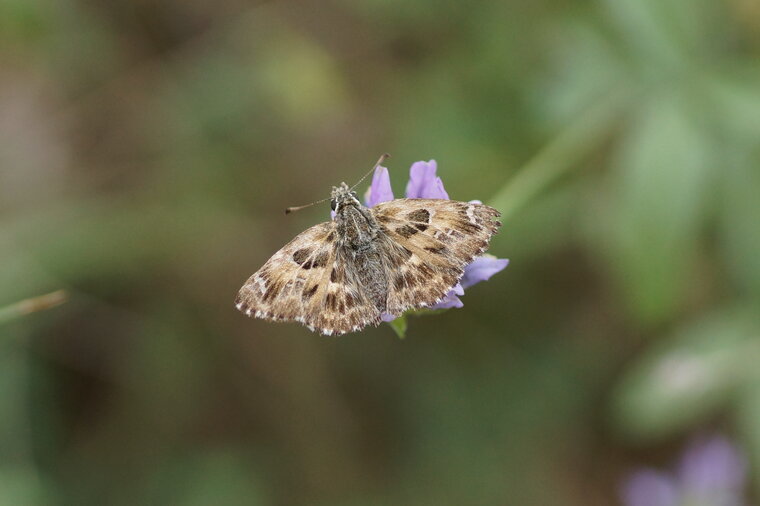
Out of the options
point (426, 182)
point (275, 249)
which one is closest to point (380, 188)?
point (426, 182)

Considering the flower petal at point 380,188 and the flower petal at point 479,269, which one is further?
the flower petal at point 380,188

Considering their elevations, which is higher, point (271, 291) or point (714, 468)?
point (271, 291)

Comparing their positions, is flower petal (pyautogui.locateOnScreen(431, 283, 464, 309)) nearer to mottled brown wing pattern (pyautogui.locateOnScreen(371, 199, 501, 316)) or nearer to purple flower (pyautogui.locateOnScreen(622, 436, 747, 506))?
mottled brown wing pattern (pyautogui.locateOnScreen(371, 199, 501, 316))

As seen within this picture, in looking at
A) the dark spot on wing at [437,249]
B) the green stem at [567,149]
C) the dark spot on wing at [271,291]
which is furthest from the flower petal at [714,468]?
the dark spot on wing at [271,291]

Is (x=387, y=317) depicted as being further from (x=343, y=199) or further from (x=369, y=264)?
(x=343, y=199)

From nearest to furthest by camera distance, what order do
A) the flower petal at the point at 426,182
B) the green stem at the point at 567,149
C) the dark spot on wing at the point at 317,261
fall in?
the dark spot on wing at the point at 317,261
the flower petal at the point at 426,182
the green stem at the point at 567,149

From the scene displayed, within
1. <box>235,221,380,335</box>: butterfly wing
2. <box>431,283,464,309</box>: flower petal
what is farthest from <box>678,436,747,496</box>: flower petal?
<box>235,221,380,335</box>: butterfly wing

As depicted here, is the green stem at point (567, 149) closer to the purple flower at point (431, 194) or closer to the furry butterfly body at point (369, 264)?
the purple flower at point (431, 194)
